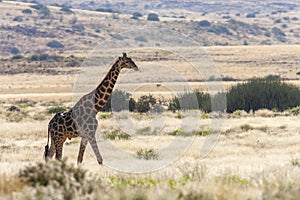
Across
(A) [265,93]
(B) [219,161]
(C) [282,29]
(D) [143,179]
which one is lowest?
(C) [282,29]

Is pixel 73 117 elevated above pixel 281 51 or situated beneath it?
elevated above

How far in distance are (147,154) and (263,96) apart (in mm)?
18435

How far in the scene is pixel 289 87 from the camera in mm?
35750

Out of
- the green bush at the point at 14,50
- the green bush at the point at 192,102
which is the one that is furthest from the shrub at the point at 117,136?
the green bush at the point at 14,50

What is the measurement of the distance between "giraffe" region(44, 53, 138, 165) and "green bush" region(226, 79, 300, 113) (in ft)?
67.1

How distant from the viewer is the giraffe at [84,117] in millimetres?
13961

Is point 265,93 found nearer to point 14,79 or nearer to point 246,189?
point 246,189

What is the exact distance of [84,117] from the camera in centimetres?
1402

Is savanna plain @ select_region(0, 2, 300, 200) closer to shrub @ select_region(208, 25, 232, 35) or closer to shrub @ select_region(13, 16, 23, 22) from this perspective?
shrub @ select_region(208, 25, 232, 35)

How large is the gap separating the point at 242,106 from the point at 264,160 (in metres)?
19.1

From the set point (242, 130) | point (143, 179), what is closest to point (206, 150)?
point (242, 130)

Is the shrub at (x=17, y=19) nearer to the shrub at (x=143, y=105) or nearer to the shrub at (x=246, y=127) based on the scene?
the shrub at (x=143, y=105)

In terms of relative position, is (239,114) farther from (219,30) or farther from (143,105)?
(219,30)

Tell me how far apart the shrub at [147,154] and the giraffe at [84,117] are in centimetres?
316
